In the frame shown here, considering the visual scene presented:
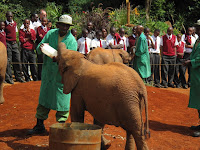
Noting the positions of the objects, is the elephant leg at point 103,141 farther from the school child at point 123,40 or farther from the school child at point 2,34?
the school child at point 123,40

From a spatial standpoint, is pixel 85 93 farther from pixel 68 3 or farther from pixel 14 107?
pixel 68 3

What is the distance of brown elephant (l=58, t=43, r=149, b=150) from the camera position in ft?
13.8

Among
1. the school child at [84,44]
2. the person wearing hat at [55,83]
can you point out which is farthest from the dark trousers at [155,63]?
the person wearing hat at [55,83]

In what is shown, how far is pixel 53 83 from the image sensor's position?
19.4 ft

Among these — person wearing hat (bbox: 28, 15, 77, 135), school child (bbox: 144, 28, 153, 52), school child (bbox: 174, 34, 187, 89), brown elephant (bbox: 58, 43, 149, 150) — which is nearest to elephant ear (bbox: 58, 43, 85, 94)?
brown elephant (bbox: 58, 43, 149, 150)

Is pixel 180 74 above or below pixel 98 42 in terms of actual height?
below

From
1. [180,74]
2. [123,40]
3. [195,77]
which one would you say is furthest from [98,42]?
[195,77]

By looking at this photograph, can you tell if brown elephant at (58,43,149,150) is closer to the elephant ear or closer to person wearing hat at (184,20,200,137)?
the elephant ear

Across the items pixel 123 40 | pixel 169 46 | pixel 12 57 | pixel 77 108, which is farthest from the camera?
pixel 169 46

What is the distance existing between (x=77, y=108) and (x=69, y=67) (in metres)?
0.59

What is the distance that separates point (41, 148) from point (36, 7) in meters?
16.6

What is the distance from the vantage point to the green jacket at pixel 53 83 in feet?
19.2

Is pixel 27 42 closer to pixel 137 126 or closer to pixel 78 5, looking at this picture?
pixel 137 126

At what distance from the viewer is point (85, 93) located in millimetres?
4469
